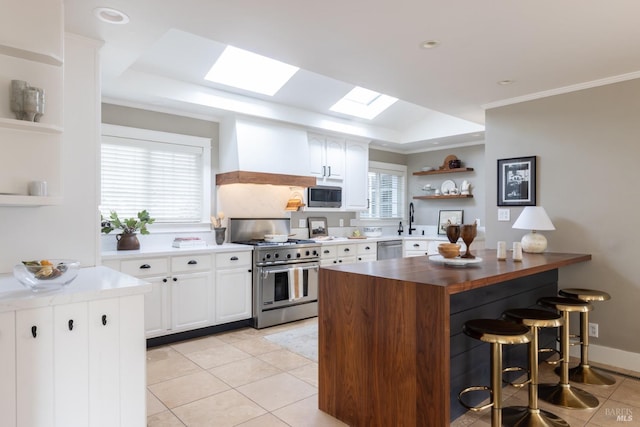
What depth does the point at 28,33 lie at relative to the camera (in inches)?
81.8

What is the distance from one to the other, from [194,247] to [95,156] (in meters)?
1.71

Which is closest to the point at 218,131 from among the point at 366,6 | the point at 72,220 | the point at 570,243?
the point at 72,220

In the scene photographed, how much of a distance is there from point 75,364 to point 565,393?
3074mm

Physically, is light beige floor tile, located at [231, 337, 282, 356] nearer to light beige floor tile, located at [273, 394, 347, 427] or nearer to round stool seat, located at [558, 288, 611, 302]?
light beige floor tile, located at [273, 394, 347, 427]

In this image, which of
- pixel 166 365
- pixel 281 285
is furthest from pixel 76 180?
pixel 281 285

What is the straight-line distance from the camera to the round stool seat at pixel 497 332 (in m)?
2.03

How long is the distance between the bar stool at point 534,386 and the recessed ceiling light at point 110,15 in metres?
3.05

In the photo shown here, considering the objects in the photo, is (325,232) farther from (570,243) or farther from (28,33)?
(28,33)

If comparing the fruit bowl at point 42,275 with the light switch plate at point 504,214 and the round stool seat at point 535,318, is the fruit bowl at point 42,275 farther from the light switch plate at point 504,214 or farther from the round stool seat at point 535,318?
the light switch plate at point 504,214

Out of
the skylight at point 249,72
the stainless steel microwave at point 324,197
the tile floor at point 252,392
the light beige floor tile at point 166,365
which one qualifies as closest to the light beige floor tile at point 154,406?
the tile floor at point 252,392

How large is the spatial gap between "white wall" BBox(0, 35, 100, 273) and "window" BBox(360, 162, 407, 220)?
15.0 feet

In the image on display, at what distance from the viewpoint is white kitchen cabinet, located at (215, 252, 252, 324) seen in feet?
13.7

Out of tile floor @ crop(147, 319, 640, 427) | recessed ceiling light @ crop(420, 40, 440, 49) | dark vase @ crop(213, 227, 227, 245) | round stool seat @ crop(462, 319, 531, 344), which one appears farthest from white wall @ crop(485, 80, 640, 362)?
dark vase @ crop(213, 227, 227, 245)

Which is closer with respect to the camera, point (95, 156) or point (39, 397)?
point (39, 397)
